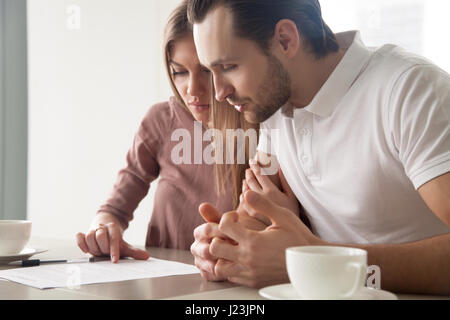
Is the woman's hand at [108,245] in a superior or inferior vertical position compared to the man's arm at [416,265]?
inferior

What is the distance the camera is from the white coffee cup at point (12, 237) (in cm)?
121

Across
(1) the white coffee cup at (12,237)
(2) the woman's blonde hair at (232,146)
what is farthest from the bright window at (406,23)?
(1) the white coffee cup at (12,237)

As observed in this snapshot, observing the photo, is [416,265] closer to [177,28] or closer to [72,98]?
[177,28]

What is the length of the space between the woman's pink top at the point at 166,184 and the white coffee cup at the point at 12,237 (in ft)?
1.42

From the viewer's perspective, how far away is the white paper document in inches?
37.4

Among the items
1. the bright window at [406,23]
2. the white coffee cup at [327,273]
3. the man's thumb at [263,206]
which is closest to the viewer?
the white coffee cup at [327,273]

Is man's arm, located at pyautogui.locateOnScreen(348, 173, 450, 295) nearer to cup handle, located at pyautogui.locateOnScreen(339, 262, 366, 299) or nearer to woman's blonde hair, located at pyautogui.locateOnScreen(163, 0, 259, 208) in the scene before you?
cup handle, located at pyautogui.locateOnScreen(339, 262, 366, 299)

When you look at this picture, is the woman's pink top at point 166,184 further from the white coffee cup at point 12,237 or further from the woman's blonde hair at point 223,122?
the white coffee cup at point 12,237

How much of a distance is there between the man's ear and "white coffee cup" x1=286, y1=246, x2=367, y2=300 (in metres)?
0.63

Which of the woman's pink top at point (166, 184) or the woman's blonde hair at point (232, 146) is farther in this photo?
the woman's pink top at point (166, 184)

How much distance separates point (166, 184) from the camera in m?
1.79

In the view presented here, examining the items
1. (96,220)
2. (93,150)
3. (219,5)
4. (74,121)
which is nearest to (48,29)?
(74,121)

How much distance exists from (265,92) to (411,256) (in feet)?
1.66

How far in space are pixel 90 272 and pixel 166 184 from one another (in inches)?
29.8
